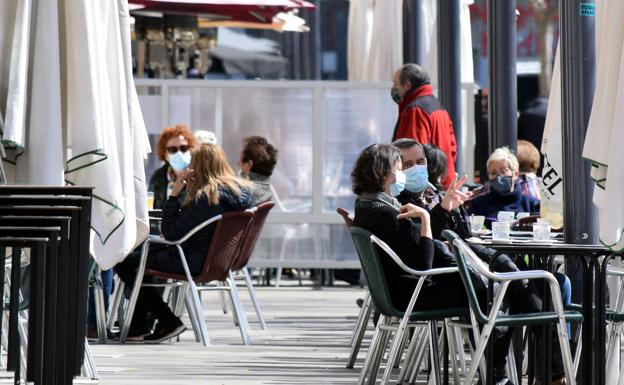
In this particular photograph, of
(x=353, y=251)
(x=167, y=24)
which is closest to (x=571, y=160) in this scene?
(x=353, y=251)

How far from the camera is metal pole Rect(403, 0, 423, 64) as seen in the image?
1492 cm

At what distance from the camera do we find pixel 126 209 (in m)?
6.77

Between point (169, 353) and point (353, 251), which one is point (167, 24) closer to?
point (353, 251)

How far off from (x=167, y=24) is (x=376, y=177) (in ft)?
35.9

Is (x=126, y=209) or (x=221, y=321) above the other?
(x=126, y=209)

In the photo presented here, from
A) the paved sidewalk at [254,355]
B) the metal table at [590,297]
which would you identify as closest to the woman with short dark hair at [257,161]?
the paved sidewalk at [254,355]

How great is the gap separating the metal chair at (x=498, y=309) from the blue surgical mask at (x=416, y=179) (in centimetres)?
169

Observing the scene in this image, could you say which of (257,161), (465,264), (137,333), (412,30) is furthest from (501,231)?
(412,30)

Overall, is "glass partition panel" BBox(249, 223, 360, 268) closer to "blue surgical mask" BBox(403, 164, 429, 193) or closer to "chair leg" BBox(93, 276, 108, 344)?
"chair leg" BBox(93, 276, 108, 344)

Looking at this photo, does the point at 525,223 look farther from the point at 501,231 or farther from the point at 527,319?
the point at 527,319

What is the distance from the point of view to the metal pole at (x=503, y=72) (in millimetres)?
12289

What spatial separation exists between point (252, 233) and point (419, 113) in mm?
1686

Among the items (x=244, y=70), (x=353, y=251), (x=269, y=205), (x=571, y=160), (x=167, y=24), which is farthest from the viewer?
(x=244, y=70)

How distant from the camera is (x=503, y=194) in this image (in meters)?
10.5
